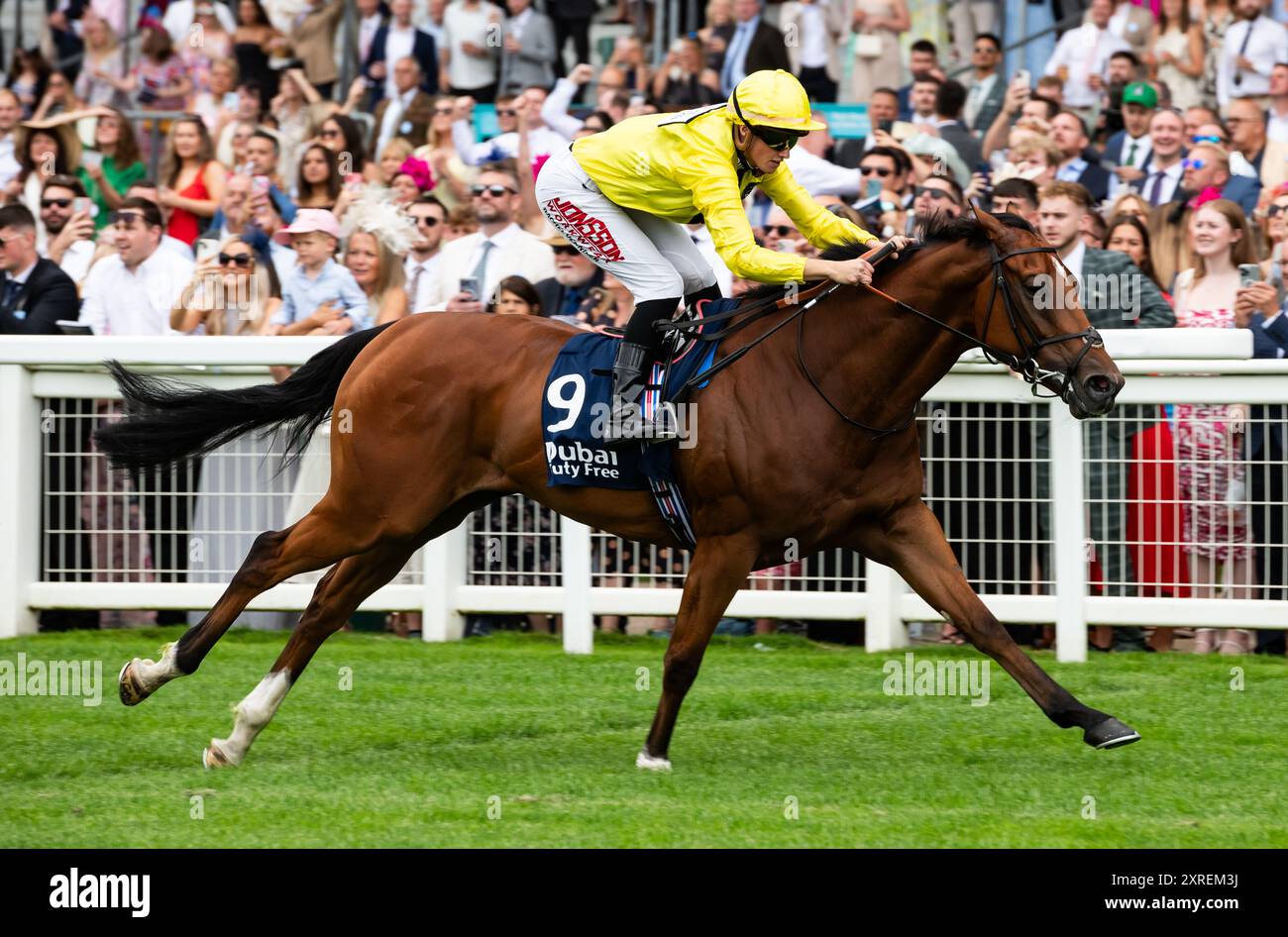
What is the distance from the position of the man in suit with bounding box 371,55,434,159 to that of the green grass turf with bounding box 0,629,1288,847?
4.81 m

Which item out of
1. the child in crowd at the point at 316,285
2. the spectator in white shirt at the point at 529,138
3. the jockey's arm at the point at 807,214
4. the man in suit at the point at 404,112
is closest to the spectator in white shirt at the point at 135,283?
the child in crowd at the point at 316,285

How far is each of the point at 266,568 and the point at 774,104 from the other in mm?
2205

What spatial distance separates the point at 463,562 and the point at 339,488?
2094 mm

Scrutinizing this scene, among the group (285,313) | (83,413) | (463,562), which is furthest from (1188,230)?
(83,413)

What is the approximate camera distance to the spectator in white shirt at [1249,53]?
34.1ft

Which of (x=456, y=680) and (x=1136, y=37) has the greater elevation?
(x=1136, y=37)

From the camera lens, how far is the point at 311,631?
6.01 meters

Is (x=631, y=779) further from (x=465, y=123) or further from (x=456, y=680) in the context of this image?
(x=465, y=123)

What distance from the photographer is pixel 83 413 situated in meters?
8.20

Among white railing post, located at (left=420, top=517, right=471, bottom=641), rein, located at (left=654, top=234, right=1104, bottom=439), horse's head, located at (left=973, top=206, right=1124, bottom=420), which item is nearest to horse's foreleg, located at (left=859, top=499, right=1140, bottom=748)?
rein, located at (left=654, top=234, right=1104, bottom=439)

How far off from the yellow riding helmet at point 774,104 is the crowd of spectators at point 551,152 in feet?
1.73

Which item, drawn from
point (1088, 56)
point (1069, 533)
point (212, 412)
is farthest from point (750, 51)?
point (212, 412)

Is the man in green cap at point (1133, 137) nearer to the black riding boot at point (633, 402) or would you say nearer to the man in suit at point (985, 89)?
the man in suit at point (985, 89)

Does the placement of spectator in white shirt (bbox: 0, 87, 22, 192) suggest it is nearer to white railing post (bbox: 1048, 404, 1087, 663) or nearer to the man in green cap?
the man in green cap
